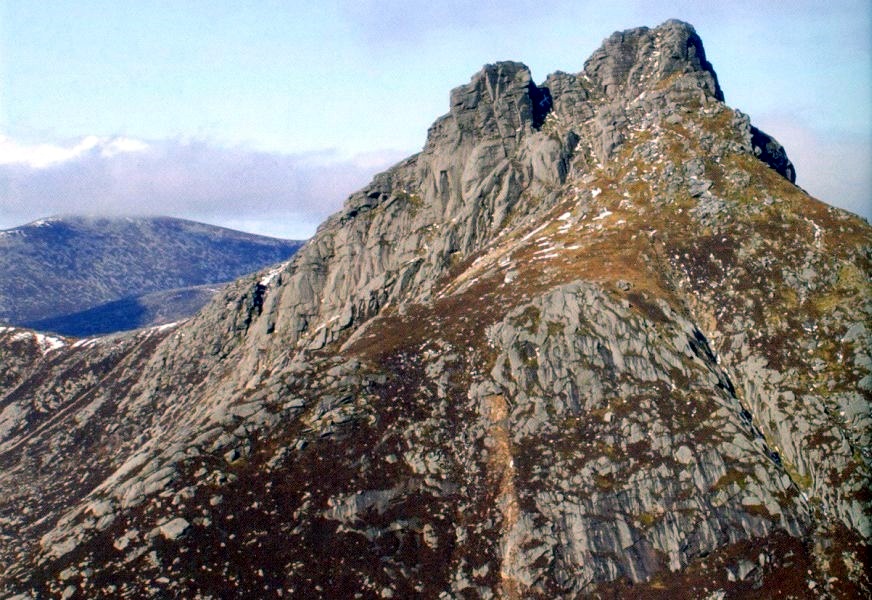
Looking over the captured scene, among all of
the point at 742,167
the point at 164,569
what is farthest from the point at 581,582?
the point at 742,167

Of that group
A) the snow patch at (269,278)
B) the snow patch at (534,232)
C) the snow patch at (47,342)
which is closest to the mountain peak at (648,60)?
the snow patch at (534,232)

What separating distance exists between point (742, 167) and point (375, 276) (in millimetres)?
57567

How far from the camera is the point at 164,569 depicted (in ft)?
192

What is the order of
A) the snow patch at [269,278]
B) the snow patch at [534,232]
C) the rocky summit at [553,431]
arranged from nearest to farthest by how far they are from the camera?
1. the rocky summit at [553,431]
2. the snow patch at [534,232]
3. the snow patch at [269,278]

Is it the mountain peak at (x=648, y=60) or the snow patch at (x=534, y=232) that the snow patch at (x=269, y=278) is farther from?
the mountain peak at (x=648, y=60)

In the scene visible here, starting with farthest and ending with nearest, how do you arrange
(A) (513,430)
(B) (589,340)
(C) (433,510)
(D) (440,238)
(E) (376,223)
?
(E) (376,223), (D) (440,238), (B) (589,340), (A) (513,430), (C) (433,510)

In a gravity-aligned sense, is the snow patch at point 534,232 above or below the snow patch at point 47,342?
above

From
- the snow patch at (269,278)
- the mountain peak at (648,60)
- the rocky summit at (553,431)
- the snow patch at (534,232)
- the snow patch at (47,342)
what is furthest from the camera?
the snow patch at (47,342)

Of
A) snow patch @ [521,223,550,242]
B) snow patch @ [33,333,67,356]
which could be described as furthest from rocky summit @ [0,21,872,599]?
snow patch @ [33,333,67,356]

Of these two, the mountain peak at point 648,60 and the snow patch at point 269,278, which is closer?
the mountain peak at point 648,60

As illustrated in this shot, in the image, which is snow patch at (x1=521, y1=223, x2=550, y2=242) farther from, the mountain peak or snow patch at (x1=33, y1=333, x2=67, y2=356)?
snow patch at (x1=33, y1=333, x2=67, y2=356)

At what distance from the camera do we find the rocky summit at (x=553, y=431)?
59.2 metres

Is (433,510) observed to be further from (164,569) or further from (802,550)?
(802,550)

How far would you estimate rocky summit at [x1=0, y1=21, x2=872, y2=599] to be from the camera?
5916 cm
